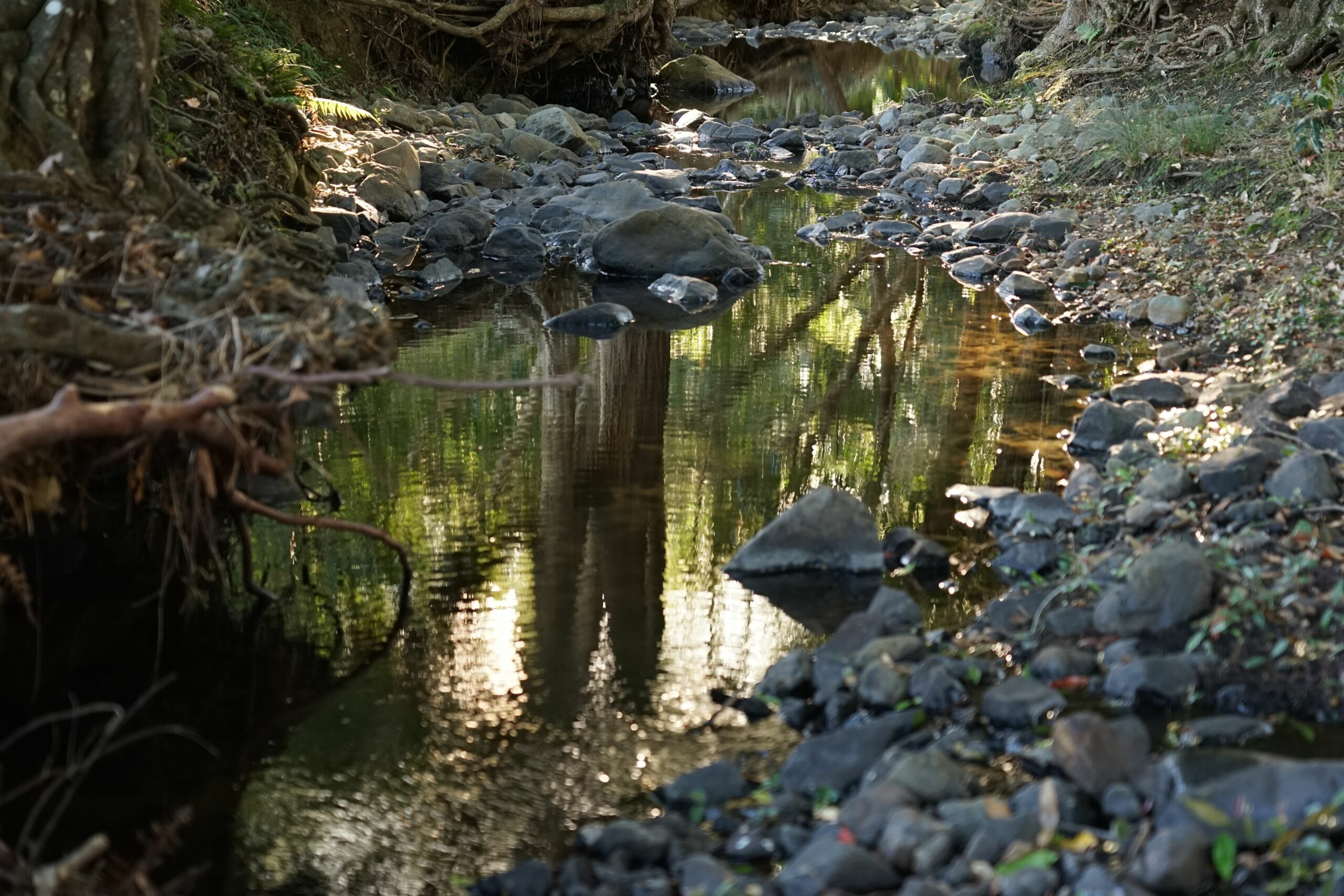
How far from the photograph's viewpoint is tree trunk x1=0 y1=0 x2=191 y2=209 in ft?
15.0

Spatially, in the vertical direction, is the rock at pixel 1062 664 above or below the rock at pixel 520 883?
above

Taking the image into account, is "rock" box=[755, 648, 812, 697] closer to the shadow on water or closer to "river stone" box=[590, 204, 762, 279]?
the shadow on water

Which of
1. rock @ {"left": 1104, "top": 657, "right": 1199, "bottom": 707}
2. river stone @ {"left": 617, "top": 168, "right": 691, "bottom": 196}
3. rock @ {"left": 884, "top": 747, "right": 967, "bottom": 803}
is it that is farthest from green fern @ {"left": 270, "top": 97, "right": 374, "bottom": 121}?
rock @ {"left": 884, "top": 747, "right": 967, "bottom": 803}

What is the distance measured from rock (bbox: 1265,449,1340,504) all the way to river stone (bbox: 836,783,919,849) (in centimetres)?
196

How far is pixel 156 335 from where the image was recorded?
3348 millimetres

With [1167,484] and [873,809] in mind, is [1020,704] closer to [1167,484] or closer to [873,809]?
[873,809]

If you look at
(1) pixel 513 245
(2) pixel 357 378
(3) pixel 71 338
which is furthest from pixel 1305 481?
(1) pixel 513 245

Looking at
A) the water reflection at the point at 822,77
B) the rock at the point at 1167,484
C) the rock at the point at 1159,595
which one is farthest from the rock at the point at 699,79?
the rock at the point at 1159,595

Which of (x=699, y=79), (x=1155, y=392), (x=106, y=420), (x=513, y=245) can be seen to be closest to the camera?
(x=106, y=420)

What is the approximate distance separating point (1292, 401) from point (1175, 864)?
303 centimetres

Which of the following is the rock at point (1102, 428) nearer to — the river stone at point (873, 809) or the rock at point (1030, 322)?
the rock at point (1030, 322)

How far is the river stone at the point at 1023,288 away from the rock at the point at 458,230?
358 centimetres

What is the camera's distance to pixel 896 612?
3.97 metres

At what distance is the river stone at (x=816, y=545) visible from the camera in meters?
4.50
